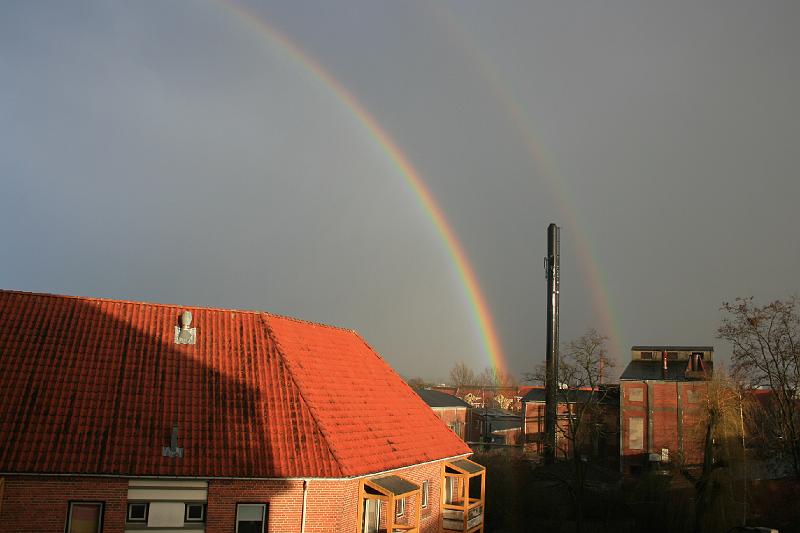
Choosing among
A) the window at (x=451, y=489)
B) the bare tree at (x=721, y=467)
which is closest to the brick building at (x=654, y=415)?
the bare tree at (x=721, y=467)

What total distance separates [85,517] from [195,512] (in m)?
2.54

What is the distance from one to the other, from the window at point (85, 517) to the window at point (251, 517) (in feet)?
10.7

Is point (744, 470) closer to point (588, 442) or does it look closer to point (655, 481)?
point (655, 481)

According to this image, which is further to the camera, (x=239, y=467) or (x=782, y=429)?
(x=782, y=429)

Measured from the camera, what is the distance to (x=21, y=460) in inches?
657

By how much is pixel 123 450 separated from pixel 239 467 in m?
2.86

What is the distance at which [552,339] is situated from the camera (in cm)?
5578

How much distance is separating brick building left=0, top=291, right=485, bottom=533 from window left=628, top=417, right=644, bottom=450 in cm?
3403

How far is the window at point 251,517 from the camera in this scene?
17844 mm

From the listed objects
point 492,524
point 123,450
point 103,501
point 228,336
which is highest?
point 228,336

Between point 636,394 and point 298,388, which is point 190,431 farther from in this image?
point 636,394

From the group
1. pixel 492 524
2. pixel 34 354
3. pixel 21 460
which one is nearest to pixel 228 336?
pixel 34 354

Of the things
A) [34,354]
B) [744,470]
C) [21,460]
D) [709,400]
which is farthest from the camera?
[709,400]

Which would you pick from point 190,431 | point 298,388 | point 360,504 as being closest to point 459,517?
point 360,504
